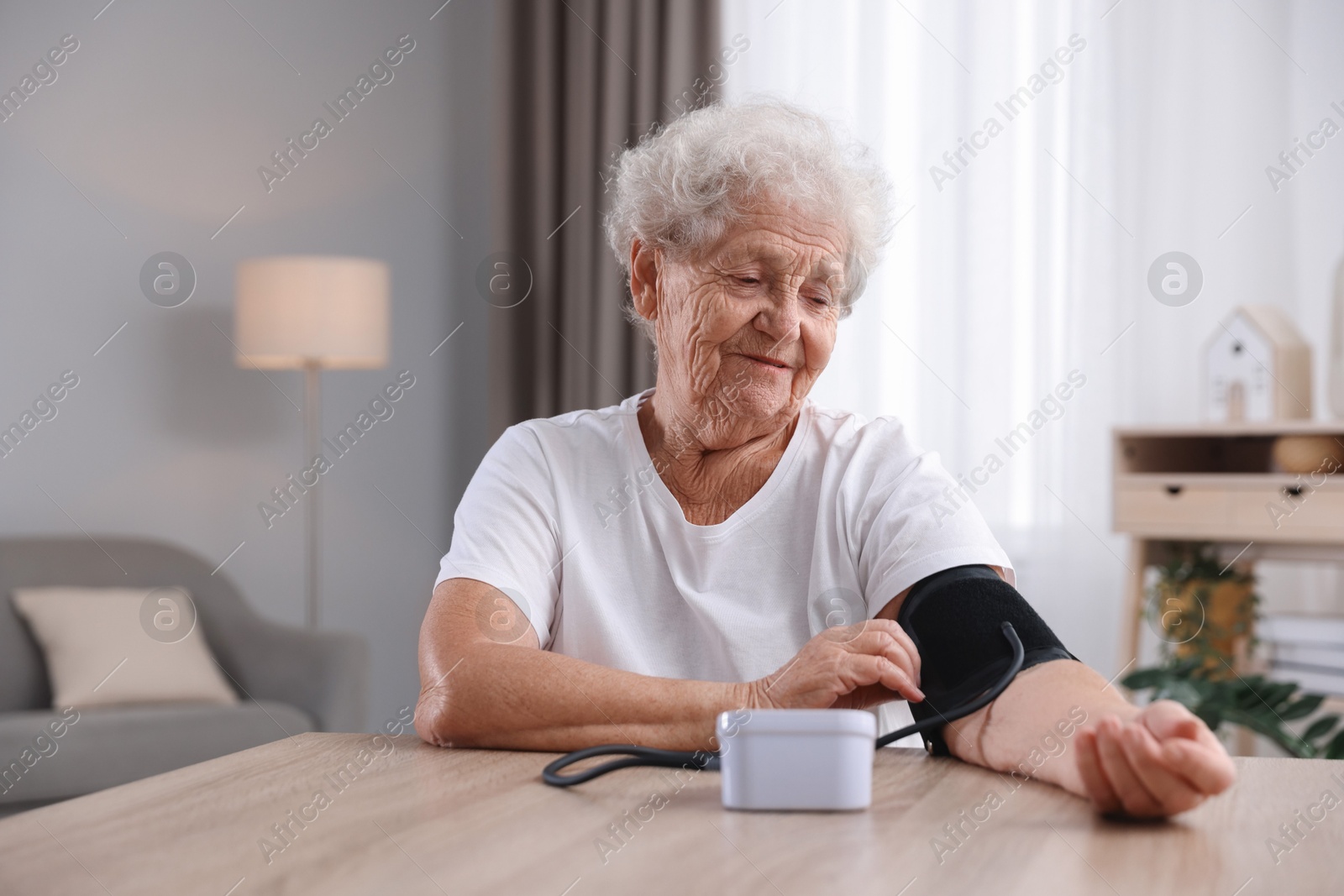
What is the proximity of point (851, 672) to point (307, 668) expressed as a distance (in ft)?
6.20

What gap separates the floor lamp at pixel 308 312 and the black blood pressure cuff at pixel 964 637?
6.68ft

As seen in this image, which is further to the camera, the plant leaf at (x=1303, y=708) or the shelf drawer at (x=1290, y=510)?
the shelf drawer at (x=1290, y=510)

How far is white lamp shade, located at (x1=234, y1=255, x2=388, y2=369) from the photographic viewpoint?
256 cm

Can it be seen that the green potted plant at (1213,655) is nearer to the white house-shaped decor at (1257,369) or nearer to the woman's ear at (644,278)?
the white house-shaped decor at (1257,369)

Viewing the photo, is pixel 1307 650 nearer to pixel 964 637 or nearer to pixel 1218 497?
pixel 1218 497

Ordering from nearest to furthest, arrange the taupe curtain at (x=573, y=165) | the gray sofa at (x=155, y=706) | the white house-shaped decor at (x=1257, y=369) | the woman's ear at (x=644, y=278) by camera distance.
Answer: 1. the woman's ear at (x=644, y=278)
2. the gray sofa at (x=155, y=706)
3. the white house-shaped decor at (x=1257, y=369)
4. the taupe curtain at (x=573, y=165)

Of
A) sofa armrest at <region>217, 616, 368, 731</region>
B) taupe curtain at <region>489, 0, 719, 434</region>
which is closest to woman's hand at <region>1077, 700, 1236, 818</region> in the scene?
sofa armrest at <region>217, 616, 368, 731</region>

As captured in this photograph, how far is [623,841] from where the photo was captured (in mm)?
544

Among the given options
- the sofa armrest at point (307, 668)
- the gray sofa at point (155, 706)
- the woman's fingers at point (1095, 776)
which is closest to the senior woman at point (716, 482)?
the woman's fingers at point (1095, 776)

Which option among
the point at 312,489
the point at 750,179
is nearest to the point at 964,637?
the point at 750,179

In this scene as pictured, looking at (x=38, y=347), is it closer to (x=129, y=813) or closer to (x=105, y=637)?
(x=105, y=637)

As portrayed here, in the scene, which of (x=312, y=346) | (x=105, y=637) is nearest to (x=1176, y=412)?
(x=312, y=346)

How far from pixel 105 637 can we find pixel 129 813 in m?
1.78

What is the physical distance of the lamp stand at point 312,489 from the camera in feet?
9.03
